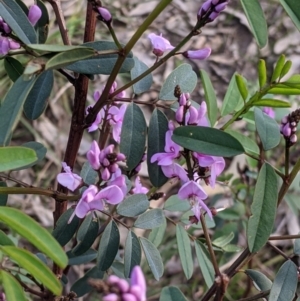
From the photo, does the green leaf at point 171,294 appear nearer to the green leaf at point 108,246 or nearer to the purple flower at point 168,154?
the green leaf at point 108,246

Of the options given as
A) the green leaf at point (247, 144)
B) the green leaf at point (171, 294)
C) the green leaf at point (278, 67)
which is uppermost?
the green leaf at point (278, 67)

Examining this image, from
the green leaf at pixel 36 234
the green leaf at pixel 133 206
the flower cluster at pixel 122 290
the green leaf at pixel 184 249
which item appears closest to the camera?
the flower cluster at pixel 122 290

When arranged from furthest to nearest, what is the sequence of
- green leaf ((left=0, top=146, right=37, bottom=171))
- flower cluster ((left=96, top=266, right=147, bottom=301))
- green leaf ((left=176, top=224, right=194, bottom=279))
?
green leaf ((left=176, top=224, right=194, bottom=279)) → green leaf ((left=0, top=146, right=37, bottom=171)) → flower cluster ((left=96, top=266, right=147, bottom=301))

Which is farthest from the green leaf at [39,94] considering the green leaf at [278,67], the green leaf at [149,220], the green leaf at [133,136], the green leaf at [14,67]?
the green leaf at [278,67]

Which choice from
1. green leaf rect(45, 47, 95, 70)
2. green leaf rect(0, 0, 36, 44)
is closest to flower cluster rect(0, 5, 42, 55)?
green leaf rect(0, 0, 36, 44)

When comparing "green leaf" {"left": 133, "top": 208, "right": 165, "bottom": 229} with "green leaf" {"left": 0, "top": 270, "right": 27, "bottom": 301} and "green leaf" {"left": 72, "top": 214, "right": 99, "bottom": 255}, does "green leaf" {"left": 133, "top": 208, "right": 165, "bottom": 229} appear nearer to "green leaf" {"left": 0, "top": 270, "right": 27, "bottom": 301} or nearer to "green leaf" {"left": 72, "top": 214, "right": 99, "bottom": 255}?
"green leaf" {"left": 72, "top": 214, "right": 99, "bottom": 255}

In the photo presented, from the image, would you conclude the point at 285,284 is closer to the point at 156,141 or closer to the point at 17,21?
the point at 156,141

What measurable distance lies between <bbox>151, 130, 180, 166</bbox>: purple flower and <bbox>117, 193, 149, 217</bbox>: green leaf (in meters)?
0.11

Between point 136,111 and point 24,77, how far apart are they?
0.24 m

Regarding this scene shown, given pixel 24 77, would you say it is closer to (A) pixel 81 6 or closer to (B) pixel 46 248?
(B) pixel 46 248

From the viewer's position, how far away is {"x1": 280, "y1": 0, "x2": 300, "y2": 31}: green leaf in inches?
26.2

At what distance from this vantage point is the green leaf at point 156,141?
0.83 meters

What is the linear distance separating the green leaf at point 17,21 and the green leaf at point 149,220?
0.36 metres

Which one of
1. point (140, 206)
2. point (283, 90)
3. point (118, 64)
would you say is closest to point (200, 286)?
point (140, 206)
